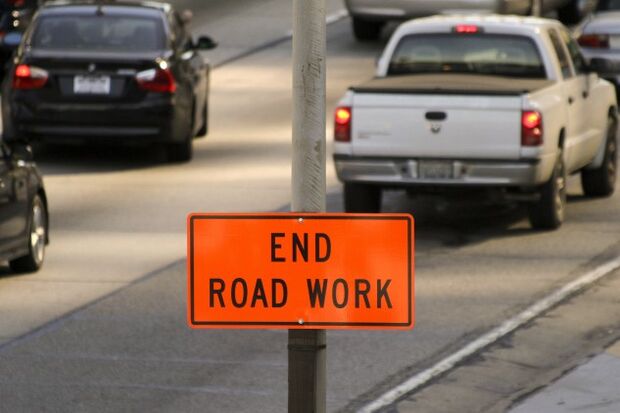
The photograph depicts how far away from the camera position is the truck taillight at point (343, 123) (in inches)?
609

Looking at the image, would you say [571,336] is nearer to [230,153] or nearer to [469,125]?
[469,125]

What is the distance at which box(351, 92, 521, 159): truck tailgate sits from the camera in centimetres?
1517

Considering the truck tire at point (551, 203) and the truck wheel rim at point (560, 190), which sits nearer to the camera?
the truck tire at point (551, 203)

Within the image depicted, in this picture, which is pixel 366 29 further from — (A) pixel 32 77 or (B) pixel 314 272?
(B) pixel 314 272

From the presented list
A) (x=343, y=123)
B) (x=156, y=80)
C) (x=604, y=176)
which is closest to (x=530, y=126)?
(x=343, y=123)

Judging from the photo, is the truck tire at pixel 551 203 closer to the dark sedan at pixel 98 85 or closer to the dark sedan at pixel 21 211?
the dark sedan at pixel 21 211

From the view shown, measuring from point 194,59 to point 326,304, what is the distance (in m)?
15.2

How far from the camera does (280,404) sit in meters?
10.3

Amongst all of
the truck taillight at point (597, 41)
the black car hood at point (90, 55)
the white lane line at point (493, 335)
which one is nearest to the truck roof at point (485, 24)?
the white lane line at point (493, 335)

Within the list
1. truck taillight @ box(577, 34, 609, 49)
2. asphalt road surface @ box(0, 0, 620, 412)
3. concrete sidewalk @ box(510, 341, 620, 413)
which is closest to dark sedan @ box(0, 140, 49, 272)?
asphalt road surface @ box(0, 0, 620, 412)

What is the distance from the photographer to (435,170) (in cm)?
1533

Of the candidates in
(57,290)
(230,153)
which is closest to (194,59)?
(230,153)

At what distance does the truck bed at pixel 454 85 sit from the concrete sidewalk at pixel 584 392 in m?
4.43

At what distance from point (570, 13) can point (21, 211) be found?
2087 centimetres
